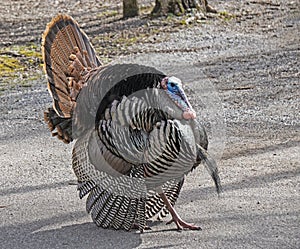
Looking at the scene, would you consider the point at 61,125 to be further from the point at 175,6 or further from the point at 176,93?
the point at 175,6

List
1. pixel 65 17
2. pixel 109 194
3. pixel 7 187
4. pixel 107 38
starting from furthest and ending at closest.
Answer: pixel 107 38
pixel 7 187
pixel 65 17
pixel 109 194

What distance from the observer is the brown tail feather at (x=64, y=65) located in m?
5.13

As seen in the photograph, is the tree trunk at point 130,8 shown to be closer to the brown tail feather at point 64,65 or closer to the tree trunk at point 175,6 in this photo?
the tree trunk at point 175,6

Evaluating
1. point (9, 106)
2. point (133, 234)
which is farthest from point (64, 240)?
point (9, 106)

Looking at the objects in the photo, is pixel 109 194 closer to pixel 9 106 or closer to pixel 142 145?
pixel 142 145

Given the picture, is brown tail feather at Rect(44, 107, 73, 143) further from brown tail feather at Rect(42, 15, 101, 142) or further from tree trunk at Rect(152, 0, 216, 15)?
tree trunk at Rect(152, 0, 216, 15)

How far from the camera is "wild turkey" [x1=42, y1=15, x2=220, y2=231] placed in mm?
4395

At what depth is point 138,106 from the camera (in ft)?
14.7

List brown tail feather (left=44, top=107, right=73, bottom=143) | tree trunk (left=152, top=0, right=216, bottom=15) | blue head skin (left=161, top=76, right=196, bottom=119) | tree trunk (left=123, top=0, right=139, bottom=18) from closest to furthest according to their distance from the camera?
blue head skin (left=161, top=76, right=196, bottom=119)
brown tail feather (left=44, top=107, right=73, bottom=143)
tree trunk (left=152, top=0, right=216, bottom=15)
tree trunk (left=123, top=0, right=139, bottom=18)

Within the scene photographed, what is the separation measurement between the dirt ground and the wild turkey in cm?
25

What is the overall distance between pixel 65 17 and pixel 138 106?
4.31ft

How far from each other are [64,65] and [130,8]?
9.47 meters

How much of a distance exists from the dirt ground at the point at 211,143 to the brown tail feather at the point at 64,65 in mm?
781

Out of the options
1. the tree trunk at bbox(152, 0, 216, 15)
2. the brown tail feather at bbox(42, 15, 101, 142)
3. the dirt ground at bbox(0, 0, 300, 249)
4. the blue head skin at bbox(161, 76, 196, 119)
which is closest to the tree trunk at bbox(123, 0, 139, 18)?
the tree trunk at bbox(152, 0, 216, 15)
